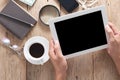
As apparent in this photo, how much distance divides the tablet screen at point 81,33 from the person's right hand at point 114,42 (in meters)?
0.02

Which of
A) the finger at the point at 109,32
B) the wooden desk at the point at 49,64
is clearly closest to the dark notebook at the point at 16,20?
the wooden desk at the point at 49,64

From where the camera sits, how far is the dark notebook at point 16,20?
142 cm

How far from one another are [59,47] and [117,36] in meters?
0.21

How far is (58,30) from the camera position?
1376 millimetres

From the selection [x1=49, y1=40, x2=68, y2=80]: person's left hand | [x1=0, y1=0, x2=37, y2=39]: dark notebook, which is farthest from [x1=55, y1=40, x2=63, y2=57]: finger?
[x1=0, y1=0, x2=37, y2=39]: dark notebook

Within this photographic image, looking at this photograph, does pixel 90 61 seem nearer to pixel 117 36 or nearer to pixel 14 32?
pixel 117 36

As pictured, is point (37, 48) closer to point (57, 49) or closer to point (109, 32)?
point (57, 49)

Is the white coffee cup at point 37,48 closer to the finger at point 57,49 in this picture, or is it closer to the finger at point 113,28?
the finger at point 57,49

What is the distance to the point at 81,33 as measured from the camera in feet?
4.57

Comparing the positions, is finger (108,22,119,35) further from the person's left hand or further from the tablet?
the person's left hand

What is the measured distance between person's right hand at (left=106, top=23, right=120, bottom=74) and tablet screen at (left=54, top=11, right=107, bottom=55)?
0.07ft

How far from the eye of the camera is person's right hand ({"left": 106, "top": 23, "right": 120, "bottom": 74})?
139 centimetres

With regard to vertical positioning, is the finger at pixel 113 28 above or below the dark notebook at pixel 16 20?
below

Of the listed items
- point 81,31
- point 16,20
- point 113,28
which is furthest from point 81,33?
point 16,20
